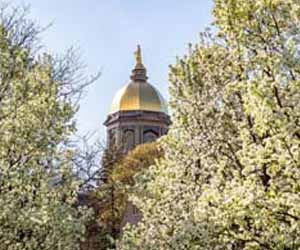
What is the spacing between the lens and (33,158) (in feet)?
38.6

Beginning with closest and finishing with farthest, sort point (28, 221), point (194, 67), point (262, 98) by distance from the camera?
1. point (262, 98)
2. point (28, 221)
3. point (194, 67)

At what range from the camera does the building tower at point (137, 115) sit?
63.0 metres

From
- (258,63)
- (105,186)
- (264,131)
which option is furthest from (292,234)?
(105,186)

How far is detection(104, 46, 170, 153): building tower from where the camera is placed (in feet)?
207

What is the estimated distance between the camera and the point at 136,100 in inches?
2562

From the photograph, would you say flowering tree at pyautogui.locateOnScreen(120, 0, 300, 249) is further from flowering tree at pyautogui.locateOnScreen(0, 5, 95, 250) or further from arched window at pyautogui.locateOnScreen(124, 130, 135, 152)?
arched window at pyautogui.locateOnScreen(124, 130, 135, 152)

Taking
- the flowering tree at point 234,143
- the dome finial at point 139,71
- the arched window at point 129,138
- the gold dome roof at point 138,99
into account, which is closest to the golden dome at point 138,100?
the gold dome roof at point 138,99

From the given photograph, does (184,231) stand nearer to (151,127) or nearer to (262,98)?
(262,98)

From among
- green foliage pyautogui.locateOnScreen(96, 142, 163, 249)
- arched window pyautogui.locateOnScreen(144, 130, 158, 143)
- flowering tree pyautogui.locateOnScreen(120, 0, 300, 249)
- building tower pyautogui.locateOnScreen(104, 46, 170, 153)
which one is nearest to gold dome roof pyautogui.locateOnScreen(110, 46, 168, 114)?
building tower pyautogui.locateOnScreen(104, 46, 170, 153)

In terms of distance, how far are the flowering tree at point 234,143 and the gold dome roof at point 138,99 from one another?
50.7m

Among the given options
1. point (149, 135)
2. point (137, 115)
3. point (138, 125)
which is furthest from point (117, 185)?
point (137, 115)

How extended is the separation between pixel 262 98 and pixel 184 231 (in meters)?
3.77

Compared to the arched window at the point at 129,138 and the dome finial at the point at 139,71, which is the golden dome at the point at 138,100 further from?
the arched window at the point at 129,138

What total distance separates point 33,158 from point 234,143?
3477 mm
